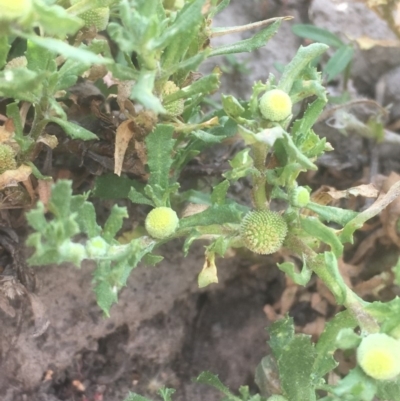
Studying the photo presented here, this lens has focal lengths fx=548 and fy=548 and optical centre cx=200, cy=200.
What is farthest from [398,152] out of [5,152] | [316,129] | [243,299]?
[5,152]

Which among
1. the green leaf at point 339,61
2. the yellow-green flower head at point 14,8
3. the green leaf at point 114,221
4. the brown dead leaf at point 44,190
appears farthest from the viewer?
the green leaf at point 339,61

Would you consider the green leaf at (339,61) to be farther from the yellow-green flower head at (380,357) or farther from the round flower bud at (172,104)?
the yellow-green flower head at (380,357)

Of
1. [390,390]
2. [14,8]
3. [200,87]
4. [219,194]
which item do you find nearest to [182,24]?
[200,87]

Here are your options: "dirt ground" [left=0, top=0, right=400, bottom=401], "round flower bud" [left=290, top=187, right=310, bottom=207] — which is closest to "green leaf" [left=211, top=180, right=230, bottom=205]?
"round flower bud" [left=290, top=187, right=310, bottom=207]

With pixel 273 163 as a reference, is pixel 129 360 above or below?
below

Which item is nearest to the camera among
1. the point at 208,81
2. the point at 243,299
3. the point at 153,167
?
the point at 208,81

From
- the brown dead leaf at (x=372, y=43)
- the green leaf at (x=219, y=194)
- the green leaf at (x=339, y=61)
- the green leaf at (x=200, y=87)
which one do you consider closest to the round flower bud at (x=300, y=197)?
the green leaf at (x=219, y=194)

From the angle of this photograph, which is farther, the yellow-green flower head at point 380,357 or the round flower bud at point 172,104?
the round flower bud at point 172,104

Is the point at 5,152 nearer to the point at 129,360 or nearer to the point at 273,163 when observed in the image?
the point at 273,163
